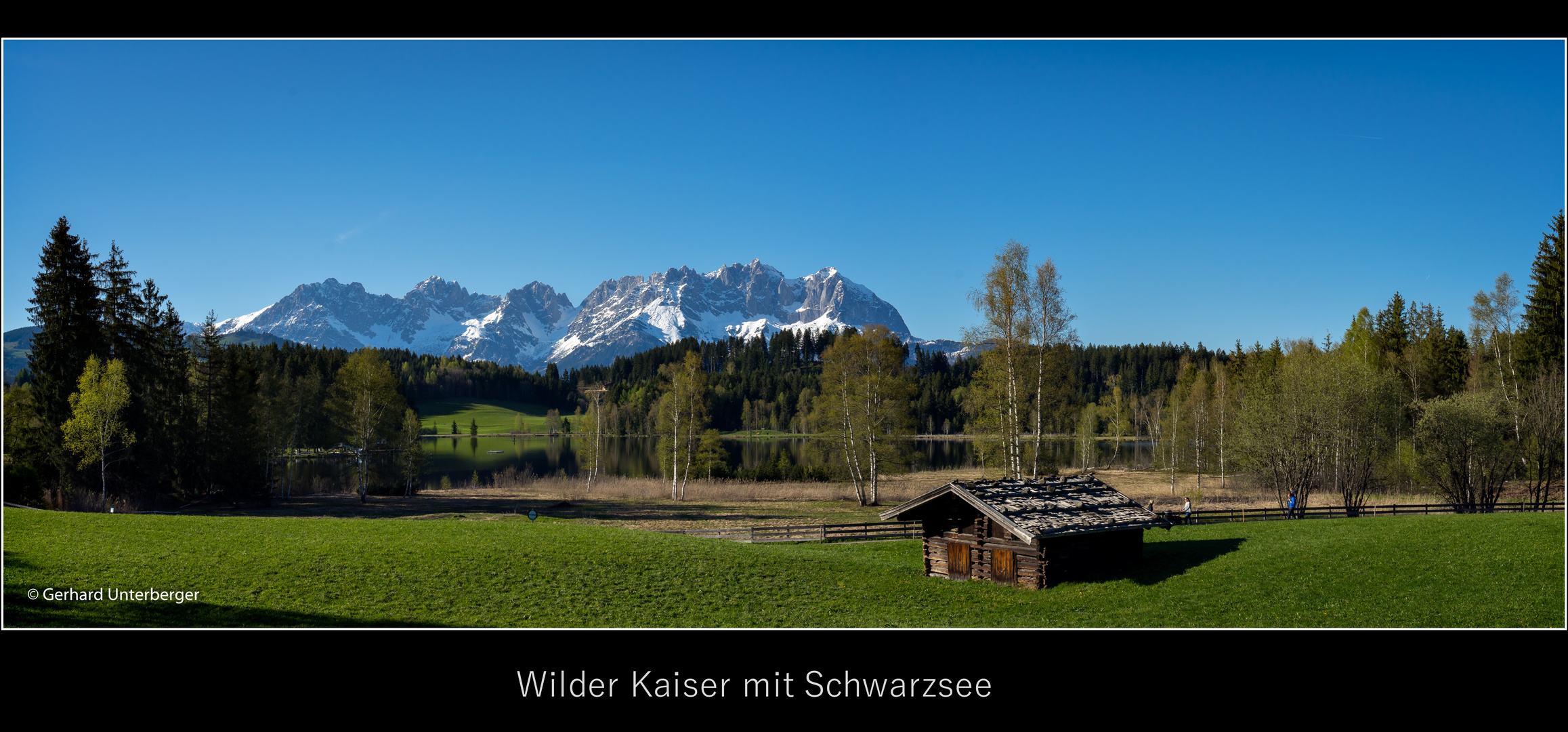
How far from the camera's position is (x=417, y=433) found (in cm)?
5788

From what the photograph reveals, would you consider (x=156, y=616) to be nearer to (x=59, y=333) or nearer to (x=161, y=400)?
(x=59, y=333)

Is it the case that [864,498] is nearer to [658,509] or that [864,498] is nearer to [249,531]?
[658,509]

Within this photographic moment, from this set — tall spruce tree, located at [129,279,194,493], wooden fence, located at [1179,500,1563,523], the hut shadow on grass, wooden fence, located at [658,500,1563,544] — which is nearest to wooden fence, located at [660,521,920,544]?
wooden fence, located at [658,500,1563,544]

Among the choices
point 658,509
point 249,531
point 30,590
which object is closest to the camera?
point 30,590

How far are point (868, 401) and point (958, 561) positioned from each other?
2435cm

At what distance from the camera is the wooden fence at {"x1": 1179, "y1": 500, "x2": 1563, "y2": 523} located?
123 ft

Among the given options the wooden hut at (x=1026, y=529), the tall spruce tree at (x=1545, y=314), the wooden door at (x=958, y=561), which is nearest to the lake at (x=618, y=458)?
the wooden hut at (x=1026, y=529)

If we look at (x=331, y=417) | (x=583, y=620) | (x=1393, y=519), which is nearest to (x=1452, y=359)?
(x=1393, y=519)

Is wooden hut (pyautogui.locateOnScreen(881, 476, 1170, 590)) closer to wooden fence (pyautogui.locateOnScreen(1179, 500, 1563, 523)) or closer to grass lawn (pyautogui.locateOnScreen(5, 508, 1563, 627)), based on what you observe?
grass lawn (pyautogui.locateOnScreen(5, 508, 1563, 627))

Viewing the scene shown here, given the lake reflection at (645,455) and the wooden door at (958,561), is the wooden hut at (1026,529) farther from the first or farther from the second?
the lake reflection at (645,455)

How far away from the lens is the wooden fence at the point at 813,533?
33125 mm

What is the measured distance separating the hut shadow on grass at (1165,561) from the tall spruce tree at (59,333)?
139ft

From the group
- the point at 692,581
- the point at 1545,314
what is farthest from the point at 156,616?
the point at 1545,314

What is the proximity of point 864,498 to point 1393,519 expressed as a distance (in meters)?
27.0
